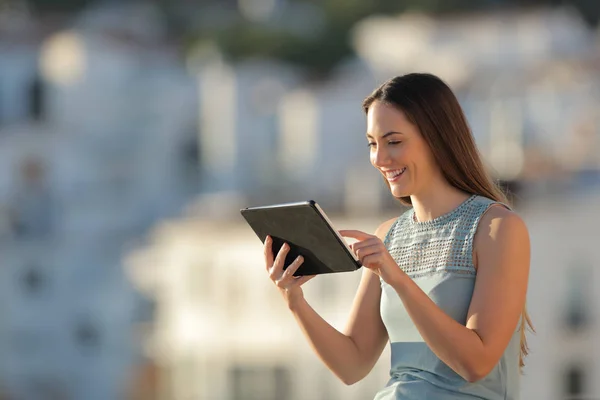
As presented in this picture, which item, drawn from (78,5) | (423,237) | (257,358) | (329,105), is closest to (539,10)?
(329,105)

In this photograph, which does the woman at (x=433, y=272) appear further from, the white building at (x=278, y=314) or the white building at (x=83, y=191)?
the white building at (x=83, y=191)

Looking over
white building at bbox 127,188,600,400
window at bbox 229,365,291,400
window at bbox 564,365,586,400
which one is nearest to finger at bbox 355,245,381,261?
white building at bbox 127,188,600,400

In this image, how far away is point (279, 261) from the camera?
3.60 metres

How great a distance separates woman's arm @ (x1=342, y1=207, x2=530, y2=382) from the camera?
3.33 meters

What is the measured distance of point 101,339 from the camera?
5269 cm

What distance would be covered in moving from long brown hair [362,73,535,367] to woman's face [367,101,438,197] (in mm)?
16

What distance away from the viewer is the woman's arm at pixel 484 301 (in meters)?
3.33

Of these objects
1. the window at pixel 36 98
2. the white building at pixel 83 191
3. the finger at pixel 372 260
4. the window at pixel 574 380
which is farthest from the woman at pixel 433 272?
the window at pixel 36 98

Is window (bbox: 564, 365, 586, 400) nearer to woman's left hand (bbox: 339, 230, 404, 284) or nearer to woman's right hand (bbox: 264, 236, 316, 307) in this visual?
woman's right hand (bbox: 264, 236, 316, 307)

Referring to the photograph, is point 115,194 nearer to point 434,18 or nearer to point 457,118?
point 434,18

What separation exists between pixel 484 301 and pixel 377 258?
26 cm

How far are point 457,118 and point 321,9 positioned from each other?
2509 inches

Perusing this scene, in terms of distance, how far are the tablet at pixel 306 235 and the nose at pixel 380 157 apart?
0.19 metres

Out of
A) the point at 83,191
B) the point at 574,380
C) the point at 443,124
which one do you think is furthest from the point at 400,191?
the point at 83,191
